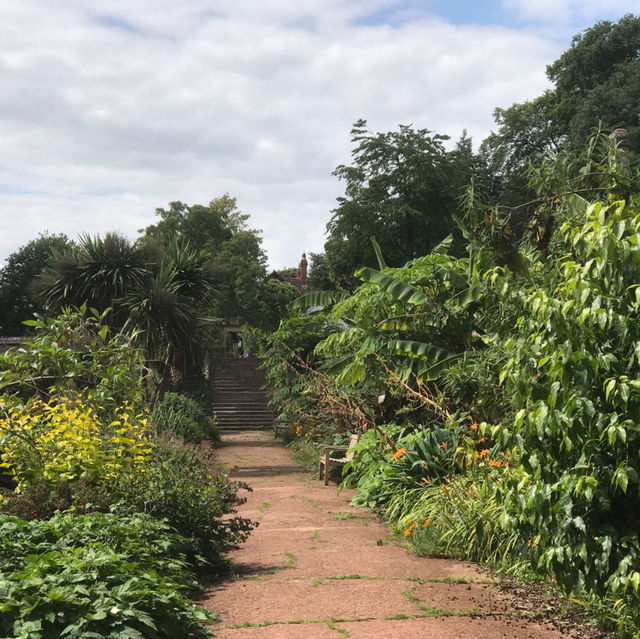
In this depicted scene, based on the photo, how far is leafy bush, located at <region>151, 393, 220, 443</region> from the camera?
14914mm

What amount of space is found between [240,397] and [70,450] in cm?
2261

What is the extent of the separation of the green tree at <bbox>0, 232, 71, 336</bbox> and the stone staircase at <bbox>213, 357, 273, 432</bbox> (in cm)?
1471

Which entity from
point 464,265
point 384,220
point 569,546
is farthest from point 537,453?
point 384,220

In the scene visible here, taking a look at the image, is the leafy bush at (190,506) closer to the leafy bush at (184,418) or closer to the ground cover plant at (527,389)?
the ground cover plant at (527,389)

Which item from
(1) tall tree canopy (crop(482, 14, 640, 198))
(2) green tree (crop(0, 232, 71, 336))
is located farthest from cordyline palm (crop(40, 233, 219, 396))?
(2) green tree (crop(0, 232, 71, 336))

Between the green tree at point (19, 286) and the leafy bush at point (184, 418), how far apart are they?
24253 mm

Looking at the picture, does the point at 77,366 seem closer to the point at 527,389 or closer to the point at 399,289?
the point at 399,289

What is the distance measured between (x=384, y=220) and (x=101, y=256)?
1443 centimetres

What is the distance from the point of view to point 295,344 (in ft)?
65.0

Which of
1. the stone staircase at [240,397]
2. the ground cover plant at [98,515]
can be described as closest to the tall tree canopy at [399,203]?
the stone staircase at [240,397]

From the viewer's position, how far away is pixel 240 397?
97.0 ft

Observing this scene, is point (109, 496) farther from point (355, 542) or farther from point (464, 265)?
point (464, 265)

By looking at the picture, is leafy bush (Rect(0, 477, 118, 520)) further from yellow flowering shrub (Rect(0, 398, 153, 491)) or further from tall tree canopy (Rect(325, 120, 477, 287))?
tall tree canopy (Rect(325, 120, 477, 287))

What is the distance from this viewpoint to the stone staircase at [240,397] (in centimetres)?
2695
